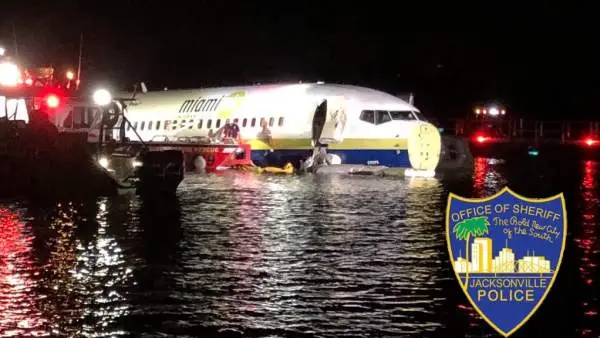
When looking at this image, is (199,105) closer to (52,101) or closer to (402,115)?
(402,115)

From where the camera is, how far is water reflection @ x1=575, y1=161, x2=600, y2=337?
10109mm

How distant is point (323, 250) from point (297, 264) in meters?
1.32

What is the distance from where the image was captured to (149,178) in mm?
22969

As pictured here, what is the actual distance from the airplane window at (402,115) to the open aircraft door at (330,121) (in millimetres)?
1796

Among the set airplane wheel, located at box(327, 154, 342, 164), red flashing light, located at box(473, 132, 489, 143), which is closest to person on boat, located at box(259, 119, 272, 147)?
airplane wheel, located at box(327, 154, 342, 164)

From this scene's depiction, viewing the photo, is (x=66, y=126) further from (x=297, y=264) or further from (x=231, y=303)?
(x=231, y=303)

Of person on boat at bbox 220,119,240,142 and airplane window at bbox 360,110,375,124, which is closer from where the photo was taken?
A: airplane window at bbox 360,110,375,124

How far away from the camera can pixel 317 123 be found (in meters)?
35.0

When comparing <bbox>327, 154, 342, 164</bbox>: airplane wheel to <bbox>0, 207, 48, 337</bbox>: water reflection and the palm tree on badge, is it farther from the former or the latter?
the palm tree on badge

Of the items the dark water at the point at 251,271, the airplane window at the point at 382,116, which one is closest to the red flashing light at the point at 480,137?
the airplane window at the point at 382,116

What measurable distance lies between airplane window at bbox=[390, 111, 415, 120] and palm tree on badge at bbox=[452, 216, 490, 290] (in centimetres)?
2443

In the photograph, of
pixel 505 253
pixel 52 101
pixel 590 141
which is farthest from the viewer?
pixel 590 141

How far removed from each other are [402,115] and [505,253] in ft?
82.8

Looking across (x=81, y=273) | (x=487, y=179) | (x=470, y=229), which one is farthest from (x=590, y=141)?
(x=470, y=229)
